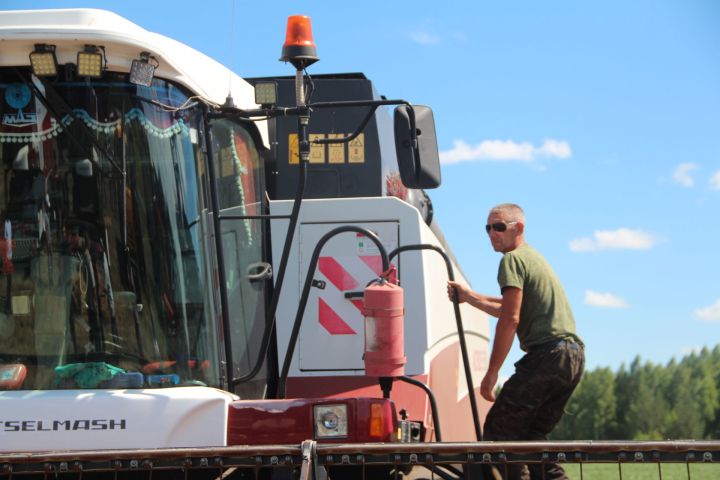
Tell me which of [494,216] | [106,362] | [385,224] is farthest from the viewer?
[385,224]

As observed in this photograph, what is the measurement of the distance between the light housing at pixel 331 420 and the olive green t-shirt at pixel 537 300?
Result: 3.41 ft

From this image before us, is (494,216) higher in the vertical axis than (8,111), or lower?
lower

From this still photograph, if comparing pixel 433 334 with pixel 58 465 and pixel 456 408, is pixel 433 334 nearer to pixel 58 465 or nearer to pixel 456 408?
pixel 456 408

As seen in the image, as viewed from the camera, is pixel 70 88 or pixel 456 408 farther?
pixel 456 408

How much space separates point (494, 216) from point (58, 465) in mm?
2516

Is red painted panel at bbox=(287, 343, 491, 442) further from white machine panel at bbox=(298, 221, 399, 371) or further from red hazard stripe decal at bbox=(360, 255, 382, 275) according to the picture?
red hazard stripe decal at bbox=(360, 255, 382, 275)

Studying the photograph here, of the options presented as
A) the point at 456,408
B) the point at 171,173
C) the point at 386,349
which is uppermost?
the point at 171,173

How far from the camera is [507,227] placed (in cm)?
524

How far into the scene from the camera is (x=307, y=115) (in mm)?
4770

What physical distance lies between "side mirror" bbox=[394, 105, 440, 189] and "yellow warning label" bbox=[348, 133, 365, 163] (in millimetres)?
1271

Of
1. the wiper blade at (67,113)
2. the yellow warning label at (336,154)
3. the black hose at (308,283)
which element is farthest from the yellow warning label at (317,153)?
the wiper blade at (67,113)

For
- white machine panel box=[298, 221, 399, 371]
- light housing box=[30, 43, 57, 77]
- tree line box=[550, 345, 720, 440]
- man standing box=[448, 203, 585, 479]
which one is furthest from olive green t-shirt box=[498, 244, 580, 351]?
tree line box=[550, 345, 720, 440]

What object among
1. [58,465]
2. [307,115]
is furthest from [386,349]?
[58,465]

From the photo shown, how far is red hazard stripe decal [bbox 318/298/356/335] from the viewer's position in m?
5.76
